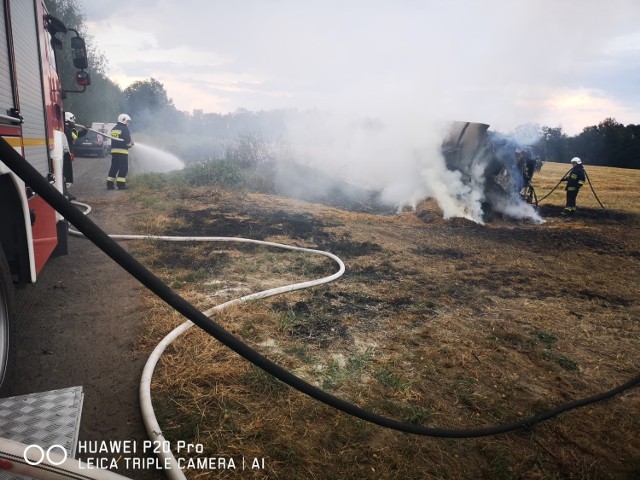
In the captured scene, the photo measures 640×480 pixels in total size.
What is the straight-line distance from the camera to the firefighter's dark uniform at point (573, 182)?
41.3 feet

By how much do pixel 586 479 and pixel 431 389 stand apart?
1.02 m

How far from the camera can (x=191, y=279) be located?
15.0 ft

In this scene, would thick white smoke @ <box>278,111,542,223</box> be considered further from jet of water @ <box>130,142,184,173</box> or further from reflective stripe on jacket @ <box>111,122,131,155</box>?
jet of water @ <box>130,142,184,173</box>

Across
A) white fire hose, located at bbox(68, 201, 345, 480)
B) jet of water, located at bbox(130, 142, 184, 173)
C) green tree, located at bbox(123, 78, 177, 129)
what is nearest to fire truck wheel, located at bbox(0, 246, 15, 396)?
white fire hose, located at bbox(68, 201, 345, 480)

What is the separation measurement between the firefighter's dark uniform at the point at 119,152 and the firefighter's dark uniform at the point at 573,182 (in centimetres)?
1390

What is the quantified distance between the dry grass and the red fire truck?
1.07 metres

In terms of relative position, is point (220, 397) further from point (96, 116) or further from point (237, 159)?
point (96, 116)

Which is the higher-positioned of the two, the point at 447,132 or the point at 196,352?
the point at 447,132

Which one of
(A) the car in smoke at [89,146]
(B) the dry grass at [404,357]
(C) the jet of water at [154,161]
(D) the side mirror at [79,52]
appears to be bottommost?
(C) the jet of water at [154,161]

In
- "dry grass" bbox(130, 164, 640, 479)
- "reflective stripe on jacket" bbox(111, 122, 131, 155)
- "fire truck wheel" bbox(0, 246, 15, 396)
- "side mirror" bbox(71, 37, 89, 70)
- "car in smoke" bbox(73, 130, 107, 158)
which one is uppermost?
"side mirror" bbox(71, 37, 89, 70)

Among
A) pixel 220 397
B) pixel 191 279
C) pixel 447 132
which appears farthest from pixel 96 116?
pixel 220 397

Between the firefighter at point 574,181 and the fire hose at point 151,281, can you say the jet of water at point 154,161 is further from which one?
the fire hose at point 151,281

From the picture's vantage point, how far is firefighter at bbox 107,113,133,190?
10.1m

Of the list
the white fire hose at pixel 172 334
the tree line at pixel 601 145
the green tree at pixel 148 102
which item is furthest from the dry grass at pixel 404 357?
the green tree at pixel 148 102
